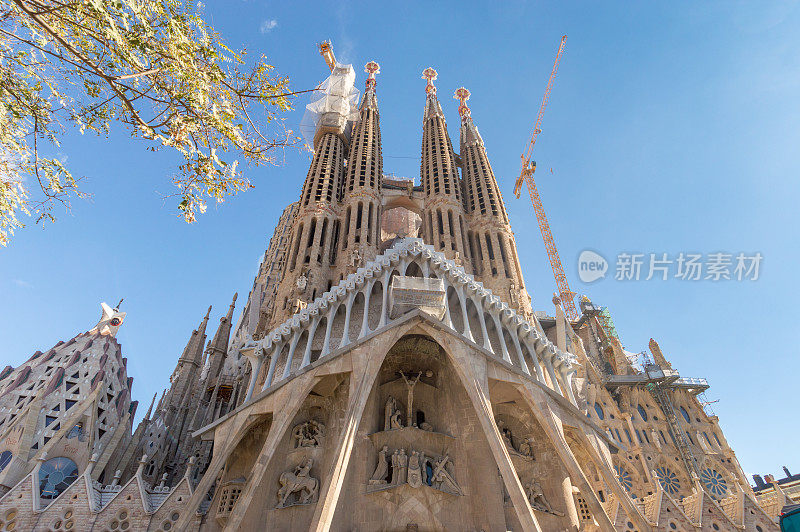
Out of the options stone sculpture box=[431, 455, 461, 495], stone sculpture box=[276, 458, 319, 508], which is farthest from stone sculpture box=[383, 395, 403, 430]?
stone sculpture box=[276, 458, 319, 508]

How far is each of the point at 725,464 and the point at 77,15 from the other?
34.0 meters

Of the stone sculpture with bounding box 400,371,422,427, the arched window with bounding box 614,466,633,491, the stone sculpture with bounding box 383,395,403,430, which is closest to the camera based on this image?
the stone sculpture with bounding box 383,395,403,430

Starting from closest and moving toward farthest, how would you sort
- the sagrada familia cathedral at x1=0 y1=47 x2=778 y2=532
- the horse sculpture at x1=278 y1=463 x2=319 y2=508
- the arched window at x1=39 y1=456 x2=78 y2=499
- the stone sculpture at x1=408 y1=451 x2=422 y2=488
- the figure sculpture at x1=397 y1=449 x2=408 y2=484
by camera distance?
the sagrada familia cathedral at x1=0 y1=47 x2=778 y2=532
the horse sculpture at x1=278 y1=463 x2=319 y2=508
the stone sculpture at x1=408 y1=451 x2=422 y2=488
the figure sculpture at x1=397 y1=449 x2=408 y2=484
the arched window at x1=39 y1=456 x2=78 y2=499

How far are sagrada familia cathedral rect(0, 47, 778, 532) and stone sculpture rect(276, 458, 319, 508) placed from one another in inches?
2.7

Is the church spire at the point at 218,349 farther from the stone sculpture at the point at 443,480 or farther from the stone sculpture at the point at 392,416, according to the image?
the stone sculpture at the point at 443,480

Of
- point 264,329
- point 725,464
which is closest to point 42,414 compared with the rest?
point 264,329

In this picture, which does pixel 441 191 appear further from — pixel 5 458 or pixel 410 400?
pixel 5 458

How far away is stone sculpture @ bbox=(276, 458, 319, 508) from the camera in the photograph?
1490cm

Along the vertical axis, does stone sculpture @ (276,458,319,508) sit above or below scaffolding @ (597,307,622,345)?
below

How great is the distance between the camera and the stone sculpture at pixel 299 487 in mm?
14898

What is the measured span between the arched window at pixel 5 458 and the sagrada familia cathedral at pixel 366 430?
0.07 metres

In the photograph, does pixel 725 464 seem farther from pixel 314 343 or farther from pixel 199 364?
pixel 199 364

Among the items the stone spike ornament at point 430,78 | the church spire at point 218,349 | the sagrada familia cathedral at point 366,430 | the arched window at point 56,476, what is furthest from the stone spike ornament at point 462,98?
the arched window at point 56,476

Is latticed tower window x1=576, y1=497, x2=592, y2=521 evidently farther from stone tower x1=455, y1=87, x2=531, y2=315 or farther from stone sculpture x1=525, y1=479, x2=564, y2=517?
stone tower x1=455, y1=87, x2=531, y2=315
